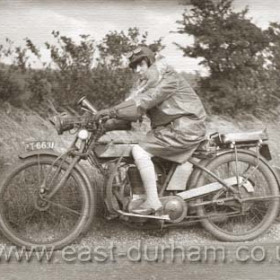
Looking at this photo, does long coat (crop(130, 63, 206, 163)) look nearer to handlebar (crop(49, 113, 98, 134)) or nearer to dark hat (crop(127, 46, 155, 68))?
dark hat (crop(127, 46, 155, 68))

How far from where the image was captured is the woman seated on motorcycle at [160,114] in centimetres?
386

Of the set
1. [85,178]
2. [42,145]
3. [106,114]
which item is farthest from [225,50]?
[42,145]

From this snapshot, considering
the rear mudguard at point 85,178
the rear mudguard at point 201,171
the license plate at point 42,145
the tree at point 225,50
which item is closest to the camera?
the rear mudguard at point 85,178

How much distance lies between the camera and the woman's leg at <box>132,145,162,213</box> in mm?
3855

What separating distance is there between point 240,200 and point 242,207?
0.07m

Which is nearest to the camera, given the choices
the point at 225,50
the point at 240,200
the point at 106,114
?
the point at 106,114

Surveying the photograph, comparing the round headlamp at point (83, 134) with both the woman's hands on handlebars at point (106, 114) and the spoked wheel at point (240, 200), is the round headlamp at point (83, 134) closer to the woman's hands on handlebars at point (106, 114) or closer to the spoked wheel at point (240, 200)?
the woman's hands on handlebars at point (106, 114)

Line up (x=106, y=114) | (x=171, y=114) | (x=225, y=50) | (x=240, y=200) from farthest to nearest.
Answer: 1. (x=225, y=50)
2. (x=240, y=200)
3. (x=171, y=114)
4. (x=106, y=114)

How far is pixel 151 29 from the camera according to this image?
439cm

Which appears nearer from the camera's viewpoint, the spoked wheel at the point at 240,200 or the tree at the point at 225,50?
the spoked wheel at the point at 240,200

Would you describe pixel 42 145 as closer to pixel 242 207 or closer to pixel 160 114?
pixel 160 114

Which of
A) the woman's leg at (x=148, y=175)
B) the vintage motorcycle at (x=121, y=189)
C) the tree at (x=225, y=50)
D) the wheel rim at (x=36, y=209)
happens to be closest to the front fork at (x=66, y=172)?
the vintage motorcycle at (x=121, y=189)

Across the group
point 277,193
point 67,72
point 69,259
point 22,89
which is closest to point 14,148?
point 22,89

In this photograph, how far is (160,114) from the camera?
4.00 meters
